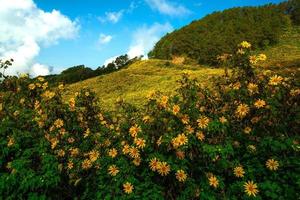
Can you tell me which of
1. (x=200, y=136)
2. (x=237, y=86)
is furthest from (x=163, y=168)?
→ (x=237, y=86)

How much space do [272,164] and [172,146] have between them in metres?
1.55

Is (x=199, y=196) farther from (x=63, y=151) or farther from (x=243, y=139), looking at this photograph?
(x=63, y=151)

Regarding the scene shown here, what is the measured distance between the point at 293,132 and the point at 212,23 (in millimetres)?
Result: 132374

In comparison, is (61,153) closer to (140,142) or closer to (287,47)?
(140,142)

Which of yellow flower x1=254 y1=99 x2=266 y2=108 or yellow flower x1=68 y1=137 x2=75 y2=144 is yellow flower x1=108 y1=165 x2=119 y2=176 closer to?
yellow flower x1=68 y1=137 x2=75 y2=144

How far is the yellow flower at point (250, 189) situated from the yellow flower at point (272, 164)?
43 cm

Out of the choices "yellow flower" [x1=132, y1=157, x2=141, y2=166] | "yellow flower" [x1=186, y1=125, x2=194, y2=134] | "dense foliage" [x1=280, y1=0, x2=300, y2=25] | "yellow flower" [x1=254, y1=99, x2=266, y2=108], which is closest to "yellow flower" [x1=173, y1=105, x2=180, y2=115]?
"yellow flower" [x1=186, y1=125, x2=194, y2=134]

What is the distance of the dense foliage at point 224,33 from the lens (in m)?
105

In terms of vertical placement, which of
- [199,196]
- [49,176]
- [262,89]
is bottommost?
[199,196]

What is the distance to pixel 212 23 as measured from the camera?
136 meters

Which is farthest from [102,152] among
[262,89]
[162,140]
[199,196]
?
[262,89]

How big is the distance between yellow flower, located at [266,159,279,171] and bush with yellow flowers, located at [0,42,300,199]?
0.02 m

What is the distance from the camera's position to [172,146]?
630cm

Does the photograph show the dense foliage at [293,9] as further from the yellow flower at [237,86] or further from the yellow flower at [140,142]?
the yellow flower at [140,142]
